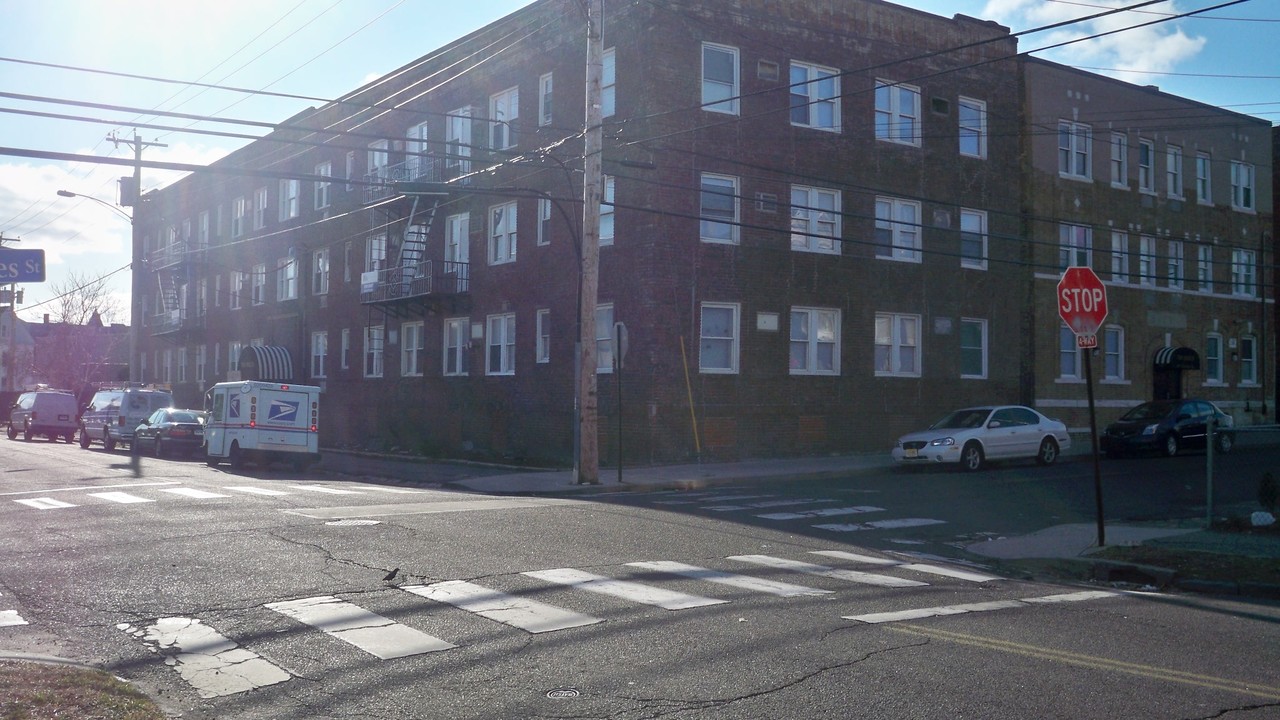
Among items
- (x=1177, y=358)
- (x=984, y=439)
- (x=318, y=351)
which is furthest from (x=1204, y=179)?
(x=318, y=351)

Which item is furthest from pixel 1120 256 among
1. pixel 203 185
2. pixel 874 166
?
pixel 203 185

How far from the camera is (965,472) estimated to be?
24891 millimetres

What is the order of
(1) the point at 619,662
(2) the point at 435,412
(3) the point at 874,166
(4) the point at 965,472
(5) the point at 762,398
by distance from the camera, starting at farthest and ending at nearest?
(2) the point at 435,412 → (3) the point at 874,166 → (5) the point at 762,398 → (4) the point at 965,472 → (1) the point at 619,662

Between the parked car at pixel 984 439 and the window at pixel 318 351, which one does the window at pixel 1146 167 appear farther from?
the window at pixel 318 351

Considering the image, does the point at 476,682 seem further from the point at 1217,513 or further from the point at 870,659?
the point at 1217,513

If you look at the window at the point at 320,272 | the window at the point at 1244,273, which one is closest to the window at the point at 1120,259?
the window at the point at 1244,273

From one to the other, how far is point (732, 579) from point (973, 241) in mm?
24832

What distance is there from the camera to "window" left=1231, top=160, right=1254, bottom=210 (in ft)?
132

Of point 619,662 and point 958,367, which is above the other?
point 958,367

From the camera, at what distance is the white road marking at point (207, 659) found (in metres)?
6.93

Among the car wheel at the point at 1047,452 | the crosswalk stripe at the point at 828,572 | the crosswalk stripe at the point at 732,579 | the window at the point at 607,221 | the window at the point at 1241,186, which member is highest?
the window at the point at 1241,186

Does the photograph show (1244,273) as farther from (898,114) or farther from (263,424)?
(263,424)

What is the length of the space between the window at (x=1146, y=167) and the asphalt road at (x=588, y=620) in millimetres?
25815

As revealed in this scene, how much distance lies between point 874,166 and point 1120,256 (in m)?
11.3
